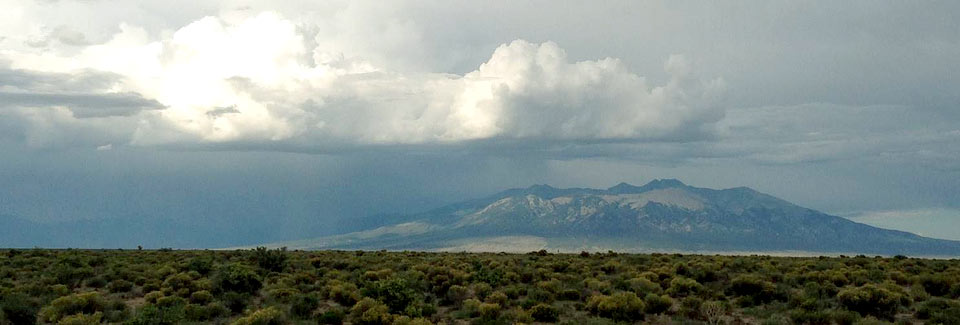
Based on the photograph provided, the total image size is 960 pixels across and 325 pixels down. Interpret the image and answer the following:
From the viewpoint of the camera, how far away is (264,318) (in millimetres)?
25422

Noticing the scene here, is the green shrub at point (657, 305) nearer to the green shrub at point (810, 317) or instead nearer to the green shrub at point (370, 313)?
the green shrub at point (810, 317)

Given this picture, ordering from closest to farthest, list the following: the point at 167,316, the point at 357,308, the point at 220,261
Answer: the point at 167,316 → the point at 357,308 → the point at 220,261

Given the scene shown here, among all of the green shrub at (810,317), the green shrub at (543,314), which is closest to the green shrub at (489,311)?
the green shrub at (543,314)

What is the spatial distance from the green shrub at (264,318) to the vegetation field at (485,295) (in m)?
0.06

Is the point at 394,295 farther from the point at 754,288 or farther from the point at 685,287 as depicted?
the point at 754,288

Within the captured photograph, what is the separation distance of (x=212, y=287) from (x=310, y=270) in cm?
1077

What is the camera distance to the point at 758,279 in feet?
109

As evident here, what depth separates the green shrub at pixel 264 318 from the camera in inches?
979

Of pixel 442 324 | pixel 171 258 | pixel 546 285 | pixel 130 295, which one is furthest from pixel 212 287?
pixel 171 258

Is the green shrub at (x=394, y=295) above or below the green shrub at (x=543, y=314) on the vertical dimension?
above

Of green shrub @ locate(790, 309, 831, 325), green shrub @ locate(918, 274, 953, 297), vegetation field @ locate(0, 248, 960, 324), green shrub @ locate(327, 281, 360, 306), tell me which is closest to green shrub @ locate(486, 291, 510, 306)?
vegetation field @ locate(0, 248, 960, 324)

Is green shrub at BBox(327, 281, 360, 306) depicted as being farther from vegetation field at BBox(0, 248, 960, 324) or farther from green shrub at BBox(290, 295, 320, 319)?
green shrub at BBox(290, 295, 320, 319)

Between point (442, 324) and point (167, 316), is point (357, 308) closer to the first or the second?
point (442, 324)

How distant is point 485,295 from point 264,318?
11576 mm
